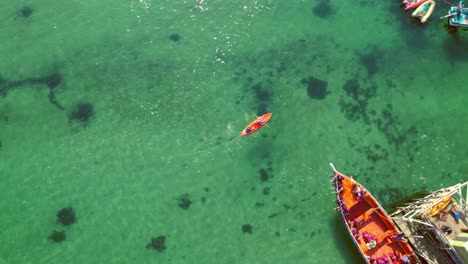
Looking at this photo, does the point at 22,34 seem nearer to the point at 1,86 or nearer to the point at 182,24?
the point at 1,86

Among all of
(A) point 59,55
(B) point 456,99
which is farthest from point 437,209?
(A) point 59,55

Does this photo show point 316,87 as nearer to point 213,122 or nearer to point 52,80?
point 213,122

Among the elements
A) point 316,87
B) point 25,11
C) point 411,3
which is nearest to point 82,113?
point 25,11

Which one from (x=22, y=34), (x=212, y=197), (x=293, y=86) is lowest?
(x=212, y=197)

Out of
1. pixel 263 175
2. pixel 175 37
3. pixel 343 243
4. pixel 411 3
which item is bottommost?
pixel 343 243

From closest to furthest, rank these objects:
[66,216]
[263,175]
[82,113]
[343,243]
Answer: [343,243], [66,216], [263,175], [82,113]

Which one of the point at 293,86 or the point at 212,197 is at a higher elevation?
the point at 293,86

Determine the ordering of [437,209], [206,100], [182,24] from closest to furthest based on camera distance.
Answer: [437,209]
[206,100]
[182,24]
